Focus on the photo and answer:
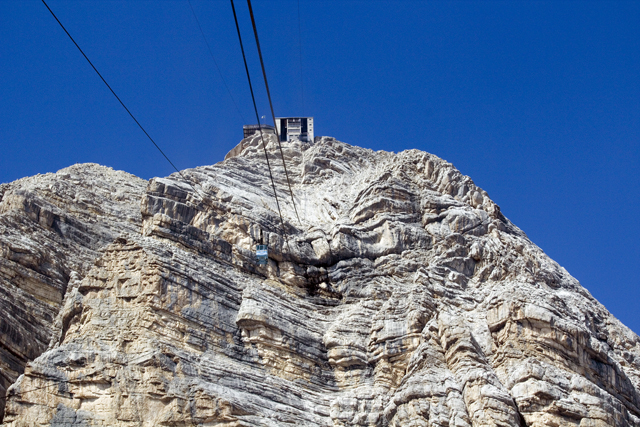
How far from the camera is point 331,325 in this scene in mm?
52781

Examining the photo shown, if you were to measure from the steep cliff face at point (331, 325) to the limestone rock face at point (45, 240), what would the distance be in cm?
140

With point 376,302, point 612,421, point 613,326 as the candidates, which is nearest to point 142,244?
point 376,302

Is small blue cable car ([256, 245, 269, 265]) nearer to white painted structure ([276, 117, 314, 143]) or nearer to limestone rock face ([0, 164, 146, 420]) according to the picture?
limestone rock face ([0, 164, 146, 420])

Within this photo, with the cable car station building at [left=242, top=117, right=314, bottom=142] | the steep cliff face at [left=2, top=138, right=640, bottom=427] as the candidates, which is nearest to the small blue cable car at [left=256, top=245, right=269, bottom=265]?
the steep cliff face at [left=2, top=138, right=640, bottom=427]

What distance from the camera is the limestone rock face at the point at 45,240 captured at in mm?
49875

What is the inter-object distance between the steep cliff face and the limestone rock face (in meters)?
1.40

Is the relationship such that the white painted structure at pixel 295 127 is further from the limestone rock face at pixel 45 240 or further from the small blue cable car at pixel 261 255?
the small blue cable car at pixel 261 255

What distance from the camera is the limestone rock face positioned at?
4988 centimetres

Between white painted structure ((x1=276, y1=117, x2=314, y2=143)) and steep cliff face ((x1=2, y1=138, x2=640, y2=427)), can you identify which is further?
white painted structure ((x1=276, y1=117, x2=314, y2=143))

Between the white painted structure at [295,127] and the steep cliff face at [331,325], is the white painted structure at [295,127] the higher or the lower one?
the higher one

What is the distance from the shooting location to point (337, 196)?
6950cm

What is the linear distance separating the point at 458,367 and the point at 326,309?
454 inches

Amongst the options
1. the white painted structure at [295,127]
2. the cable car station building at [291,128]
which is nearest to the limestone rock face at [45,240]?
the cable car station building at [291,128]

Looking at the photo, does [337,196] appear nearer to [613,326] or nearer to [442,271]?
[442,271]
